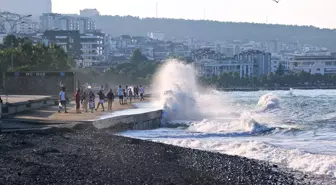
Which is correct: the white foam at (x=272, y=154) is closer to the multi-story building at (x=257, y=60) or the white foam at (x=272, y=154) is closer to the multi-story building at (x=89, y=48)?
the multi-story building at (x=89, y=48)

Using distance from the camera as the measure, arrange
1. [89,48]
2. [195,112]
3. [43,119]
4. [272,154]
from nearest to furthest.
→ [272,154]
[43,119]
[195,112]
[89,48]

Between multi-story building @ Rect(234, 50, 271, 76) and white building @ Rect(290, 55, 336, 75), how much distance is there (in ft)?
24.8

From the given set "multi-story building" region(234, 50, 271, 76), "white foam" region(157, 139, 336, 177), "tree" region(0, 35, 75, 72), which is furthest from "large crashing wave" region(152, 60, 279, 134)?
"multi-story building" region(234, 50, 271, 76)

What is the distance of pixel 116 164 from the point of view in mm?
15383

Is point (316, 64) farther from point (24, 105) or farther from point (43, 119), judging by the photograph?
point (43, 119)

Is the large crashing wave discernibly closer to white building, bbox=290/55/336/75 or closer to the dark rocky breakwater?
the dark rocky breakwater

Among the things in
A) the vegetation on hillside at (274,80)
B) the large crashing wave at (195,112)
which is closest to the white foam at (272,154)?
the large crashing wave at (195,112)

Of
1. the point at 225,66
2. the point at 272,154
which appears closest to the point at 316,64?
the point at 225,66

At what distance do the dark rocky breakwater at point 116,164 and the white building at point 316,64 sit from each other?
170634mm

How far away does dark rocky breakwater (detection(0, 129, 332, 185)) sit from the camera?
→ 13.5m

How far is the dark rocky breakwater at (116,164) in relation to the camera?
13.5 metres

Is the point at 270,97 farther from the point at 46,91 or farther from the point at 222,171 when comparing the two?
the point at 222,171

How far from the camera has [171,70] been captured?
182 ft

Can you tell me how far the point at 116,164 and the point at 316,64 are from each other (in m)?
176
